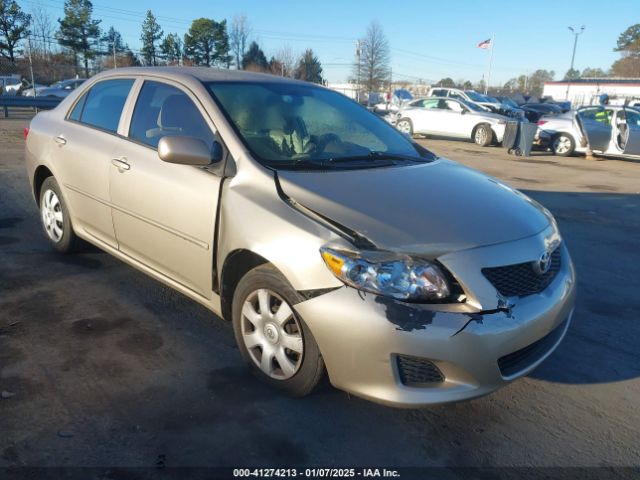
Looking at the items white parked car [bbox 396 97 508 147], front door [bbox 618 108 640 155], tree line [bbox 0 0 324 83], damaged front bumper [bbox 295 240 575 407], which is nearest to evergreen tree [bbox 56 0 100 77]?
tree line [bbox 0 0 324 83]

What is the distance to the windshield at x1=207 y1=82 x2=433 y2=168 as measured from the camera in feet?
10.6

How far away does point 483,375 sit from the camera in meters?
2.39

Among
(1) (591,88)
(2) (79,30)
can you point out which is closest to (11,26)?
(2) (79,30)

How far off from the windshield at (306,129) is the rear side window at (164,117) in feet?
0.63

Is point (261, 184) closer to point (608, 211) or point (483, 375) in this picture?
point (483, 375)

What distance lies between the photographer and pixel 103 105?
4.21 metres

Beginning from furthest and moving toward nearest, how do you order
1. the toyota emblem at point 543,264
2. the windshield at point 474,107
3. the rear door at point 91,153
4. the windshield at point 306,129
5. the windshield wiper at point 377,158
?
the windshield at point 474,107 → the rear door at point 91,153 → the windshield wiper at point 377,158 → the windshield at point 306,129 → the toyota emblem at point 543,264

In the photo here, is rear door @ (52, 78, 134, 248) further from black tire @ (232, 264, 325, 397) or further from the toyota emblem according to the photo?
the toyota emblem

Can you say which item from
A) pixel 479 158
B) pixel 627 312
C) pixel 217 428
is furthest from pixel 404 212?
pixel 479 158

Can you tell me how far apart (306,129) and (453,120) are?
50.3 ft

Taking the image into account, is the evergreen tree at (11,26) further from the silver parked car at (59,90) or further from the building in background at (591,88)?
the building in background at (591,88)

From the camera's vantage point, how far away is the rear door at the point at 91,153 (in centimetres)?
394

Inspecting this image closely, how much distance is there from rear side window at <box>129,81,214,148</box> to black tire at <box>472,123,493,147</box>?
1493 cm

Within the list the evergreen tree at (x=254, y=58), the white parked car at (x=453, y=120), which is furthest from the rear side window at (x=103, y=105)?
the evergreen tree at (x=254, y=58)
